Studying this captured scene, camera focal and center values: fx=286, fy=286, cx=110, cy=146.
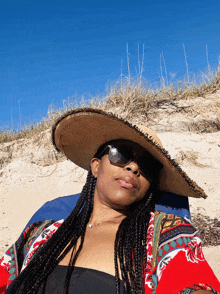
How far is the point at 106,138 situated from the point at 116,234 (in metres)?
0.82

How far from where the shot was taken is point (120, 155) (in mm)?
2066

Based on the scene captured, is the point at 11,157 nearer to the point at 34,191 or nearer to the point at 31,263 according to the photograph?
the point at 34,191

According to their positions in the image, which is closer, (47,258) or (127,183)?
(47,258)

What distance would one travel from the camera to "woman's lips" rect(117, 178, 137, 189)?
1973 millimetres

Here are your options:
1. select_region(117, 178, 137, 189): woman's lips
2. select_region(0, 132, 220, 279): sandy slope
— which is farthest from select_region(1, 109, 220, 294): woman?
select_region(0, 132, 220, 279): sandy slope

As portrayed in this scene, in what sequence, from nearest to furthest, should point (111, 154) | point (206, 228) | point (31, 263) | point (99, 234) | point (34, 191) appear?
point (31, 263)
point (99, 234)
point (111, 154)
point (206, 228)
point (34, 191)

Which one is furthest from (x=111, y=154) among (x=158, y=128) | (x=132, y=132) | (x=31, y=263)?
(x=158, y=128)

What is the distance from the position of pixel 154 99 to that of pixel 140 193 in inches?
236

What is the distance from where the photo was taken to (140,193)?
80.7 inches

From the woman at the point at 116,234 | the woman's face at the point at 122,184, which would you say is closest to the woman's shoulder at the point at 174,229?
the woman at the point at 116,234

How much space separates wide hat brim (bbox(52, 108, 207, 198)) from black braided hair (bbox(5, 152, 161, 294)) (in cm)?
20

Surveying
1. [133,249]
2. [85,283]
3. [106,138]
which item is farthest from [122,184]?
[85,283]

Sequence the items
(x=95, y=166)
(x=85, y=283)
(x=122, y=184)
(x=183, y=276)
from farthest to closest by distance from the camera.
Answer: (x=95, y=166) < (x=122, y=184) < (x=85, y=283) < (x=183, y=276)

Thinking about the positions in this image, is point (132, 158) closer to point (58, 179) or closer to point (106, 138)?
point (106, 138)
